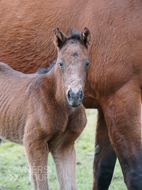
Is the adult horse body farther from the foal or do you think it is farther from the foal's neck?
the foal's neck

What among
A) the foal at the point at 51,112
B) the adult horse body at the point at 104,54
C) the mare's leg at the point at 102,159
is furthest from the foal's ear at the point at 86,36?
the mare's leg at the point at 102,159

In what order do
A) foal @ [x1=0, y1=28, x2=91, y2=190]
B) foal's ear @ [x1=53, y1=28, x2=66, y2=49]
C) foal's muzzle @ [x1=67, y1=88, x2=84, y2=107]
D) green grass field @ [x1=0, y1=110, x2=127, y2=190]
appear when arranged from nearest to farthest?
foal's muzzle @ [x1=67, y1=88, x2=84, y2=107], foal @ [x1=0, y1=28, x2=91, y2=190], foal's ear @ [x1=53, y1=28, x2=66, y2=49], green grass field @ [x1=0, y1=110, x2=127, y2=190]

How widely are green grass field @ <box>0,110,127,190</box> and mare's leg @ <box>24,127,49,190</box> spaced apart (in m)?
1.79

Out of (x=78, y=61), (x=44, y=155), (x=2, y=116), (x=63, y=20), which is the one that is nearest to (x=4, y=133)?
(x=2, y=116)

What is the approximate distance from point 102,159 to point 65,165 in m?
1.14

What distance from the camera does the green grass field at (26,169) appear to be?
5621 mm

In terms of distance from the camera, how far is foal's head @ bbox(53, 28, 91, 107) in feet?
10.6

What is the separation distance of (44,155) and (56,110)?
43 centimetres

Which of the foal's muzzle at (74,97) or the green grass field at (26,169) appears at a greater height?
the foal's muzzle at (74,97)

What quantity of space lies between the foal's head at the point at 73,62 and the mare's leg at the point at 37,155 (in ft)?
1.92

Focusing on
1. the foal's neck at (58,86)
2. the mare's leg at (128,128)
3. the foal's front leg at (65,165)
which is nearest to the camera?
the foal's neck at (58,86)

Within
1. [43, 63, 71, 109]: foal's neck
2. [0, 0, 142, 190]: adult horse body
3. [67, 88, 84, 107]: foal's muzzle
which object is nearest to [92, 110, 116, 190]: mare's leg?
[0, 0, 142, 190]: adult horse body

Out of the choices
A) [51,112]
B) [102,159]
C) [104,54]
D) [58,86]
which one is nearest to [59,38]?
[58,86]

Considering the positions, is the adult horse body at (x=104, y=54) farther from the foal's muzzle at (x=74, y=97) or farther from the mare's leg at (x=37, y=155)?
the foal's muzzle at (x=74, y=97)
